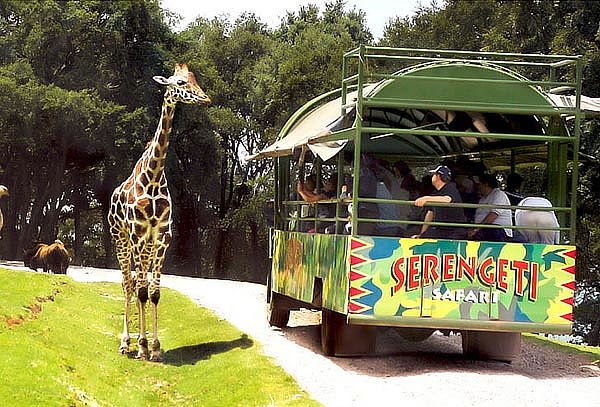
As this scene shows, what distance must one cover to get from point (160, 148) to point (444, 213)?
530 cm

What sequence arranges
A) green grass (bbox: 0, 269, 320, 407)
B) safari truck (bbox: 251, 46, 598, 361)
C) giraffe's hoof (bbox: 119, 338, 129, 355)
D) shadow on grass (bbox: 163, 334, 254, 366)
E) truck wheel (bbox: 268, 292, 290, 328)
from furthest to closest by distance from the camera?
truck wheel (bbox: 268, 292, 290, 328) → giraffe's hoof (bbox: 119, 338, 129, 355) → shadow on grass (bbox: 163, 334, 254, 366) → safari truck (bbox: 251, 46, 598, 361) → green grass (bbox: 0, 269, 320, 407)

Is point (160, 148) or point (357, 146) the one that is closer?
point (357, 146)

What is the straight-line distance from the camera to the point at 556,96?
15.2 m

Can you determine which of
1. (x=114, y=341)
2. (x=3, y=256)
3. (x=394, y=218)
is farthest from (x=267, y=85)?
(x=394, y=218)

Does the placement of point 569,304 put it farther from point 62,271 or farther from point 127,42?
point 127,42

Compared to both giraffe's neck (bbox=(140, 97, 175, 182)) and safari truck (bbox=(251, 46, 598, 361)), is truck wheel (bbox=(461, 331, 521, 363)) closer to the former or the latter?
safari truck (bbox=(251, 46, 598, 361))

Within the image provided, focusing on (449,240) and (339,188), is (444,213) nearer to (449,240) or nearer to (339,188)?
(449,240)

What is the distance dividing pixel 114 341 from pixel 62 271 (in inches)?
610

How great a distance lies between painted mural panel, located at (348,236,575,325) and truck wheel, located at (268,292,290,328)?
5.86 metres

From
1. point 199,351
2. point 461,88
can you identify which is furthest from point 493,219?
point 199,351

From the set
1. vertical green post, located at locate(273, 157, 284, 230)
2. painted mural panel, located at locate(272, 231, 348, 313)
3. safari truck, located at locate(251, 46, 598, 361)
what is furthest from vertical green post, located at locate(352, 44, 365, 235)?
vertical green post, located at locate(273, 157, 284, 230)

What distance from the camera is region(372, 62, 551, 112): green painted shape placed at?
46.8ft

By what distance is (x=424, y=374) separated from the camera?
13586mm

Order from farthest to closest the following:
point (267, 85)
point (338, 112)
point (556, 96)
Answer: point (267, 85)
point (338, 112)
point (556, 96)
